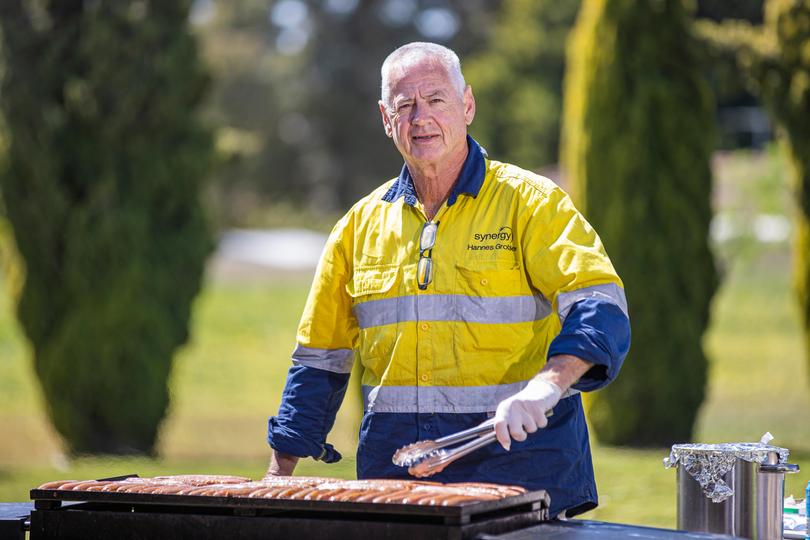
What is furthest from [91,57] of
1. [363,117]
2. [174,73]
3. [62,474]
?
[363,117]

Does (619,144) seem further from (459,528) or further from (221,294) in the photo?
(221,294)

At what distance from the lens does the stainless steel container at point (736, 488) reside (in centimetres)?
305

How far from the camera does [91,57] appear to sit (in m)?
10.0

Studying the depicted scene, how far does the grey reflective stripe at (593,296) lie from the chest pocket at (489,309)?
0.18 meters

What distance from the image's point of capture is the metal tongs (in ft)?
8.97

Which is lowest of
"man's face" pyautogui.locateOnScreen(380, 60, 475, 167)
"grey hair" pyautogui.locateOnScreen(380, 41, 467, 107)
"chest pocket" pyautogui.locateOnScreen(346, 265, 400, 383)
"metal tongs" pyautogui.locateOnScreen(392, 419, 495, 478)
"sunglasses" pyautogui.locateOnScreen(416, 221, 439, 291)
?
"metal tongs" pyautogui.locateOnScreen(392, 419, 495, 478)

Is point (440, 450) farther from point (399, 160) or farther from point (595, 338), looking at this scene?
point (399, 160)

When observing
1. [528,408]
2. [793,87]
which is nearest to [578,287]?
[528,408]

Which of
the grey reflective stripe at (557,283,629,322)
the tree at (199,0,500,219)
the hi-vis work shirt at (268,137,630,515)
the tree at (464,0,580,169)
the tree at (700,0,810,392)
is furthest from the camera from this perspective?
the tree at (199,0,500,219)

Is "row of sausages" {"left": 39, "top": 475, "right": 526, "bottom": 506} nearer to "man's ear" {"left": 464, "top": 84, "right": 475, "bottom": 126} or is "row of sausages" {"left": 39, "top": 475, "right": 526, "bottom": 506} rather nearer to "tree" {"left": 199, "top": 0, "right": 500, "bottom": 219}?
"man's ear" {"left": 464, "top": 84, "right": 475, "bottom": 126}

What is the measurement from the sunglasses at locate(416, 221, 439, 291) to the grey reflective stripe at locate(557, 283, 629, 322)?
356 millimetres

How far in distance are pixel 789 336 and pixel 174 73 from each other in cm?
1145

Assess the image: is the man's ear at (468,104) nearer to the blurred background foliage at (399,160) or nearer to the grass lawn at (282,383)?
the grass lawn at (282,383)

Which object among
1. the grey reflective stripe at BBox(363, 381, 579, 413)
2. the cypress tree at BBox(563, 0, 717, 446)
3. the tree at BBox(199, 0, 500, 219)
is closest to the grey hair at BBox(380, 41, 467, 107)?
the grey reflective stripe at BBox(363, 381, 579, 413)
